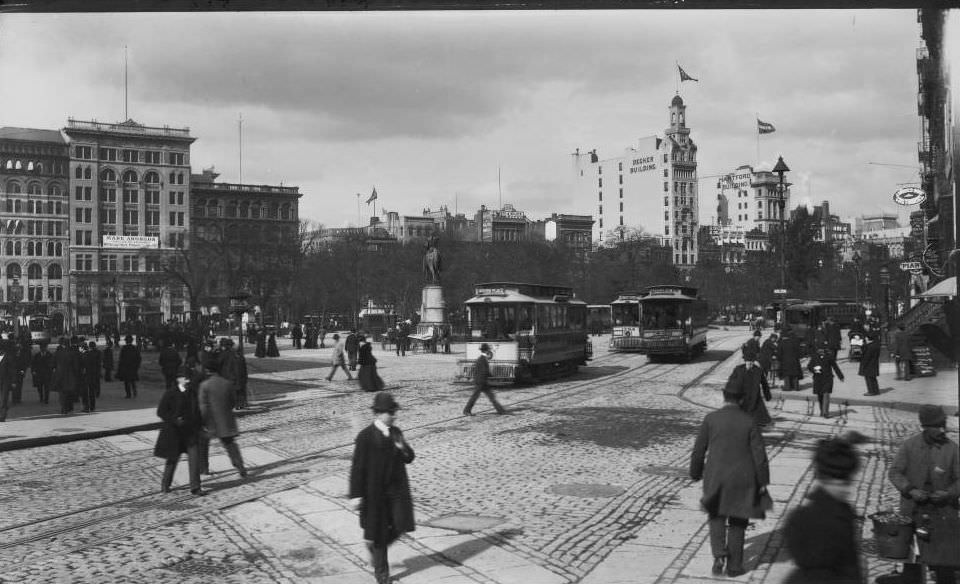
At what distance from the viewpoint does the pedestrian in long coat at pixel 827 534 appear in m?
4.58

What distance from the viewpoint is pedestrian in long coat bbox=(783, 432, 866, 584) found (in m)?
4.58

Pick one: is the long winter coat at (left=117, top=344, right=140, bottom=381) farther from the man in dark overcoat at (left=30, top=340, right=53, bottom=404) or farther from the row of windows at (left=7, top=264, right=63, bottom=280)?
the row of windows at (left=7, top=264, right=63, bottom=280)

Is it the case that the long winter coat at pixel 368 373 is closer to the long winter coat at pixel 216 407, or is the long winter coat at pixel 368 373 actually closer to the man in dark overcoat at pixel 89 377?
the man in dark overcoat at pixel 89 377

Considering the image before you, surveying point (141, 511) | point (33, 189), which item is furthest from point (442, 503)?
point (33, 189)

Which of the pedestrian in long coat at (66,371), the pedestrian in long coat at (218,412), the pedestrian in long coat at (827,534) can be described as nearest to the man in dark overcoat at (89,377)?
the pedestrian in long coat at (66,371)

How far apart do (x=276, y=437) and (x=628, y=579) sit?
971cm

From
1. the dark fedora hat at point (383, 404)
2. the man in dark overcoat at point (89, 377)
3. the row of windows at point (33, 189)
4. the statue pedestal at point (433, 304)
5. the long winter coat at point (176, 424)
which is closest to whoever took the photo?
the dark fedora hat at point (383, 404)

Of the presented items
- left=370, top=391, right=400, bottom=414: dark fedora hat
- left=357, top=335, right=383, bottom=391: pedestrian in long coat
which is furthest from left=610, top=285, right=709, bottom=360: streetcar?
left=370, top=391, right=400, bottom=414: dark fedora hat

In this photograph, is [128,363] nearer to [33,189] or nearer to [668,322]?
[668,322]

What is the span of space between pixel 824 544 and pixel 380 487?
3.37m

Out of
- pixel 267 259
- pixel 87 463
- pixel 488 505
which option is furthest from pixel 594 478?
pixel 267 259

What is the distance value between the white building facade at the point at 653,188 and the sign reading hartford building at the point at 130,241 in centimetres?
6728

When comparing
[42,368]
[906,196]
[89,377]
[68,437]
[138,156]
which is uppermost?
[138,156]

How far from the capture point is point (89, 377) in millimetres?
19516
